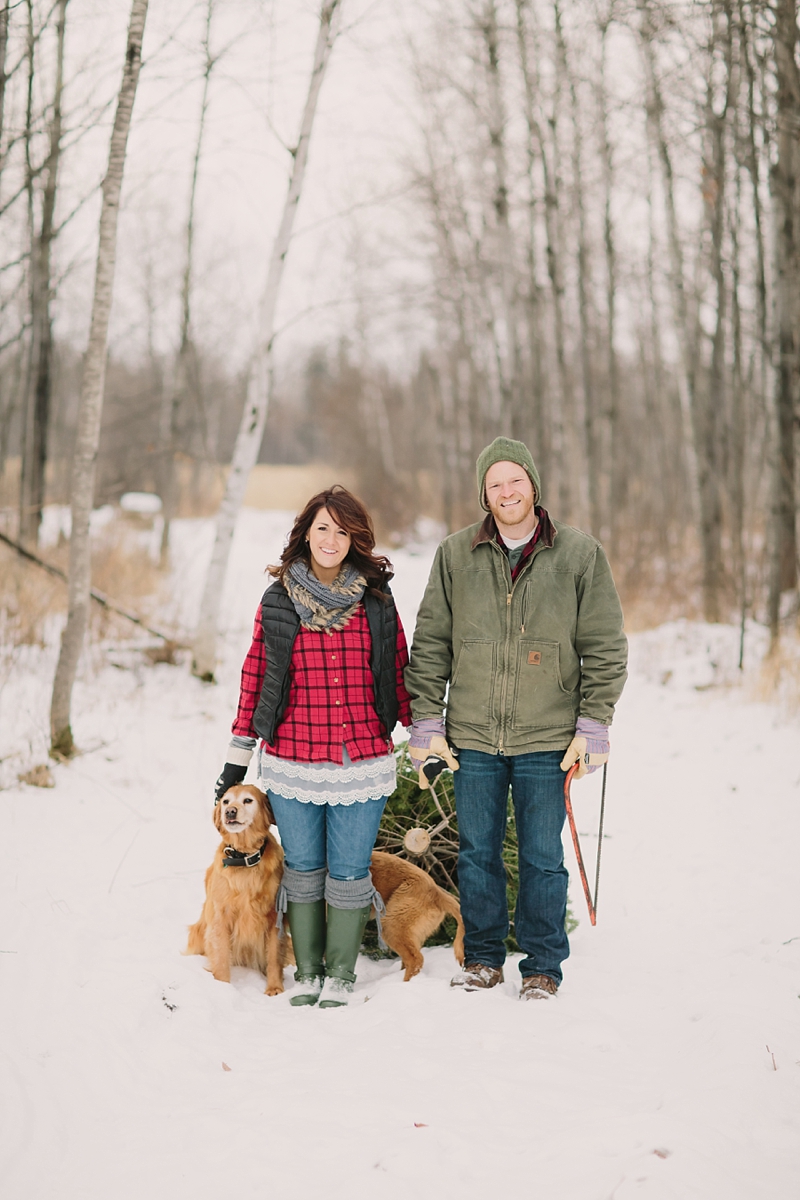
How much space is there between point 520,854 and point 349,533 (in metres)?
1.34

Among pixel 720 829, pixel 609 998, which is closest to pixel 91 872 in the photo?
pixel 609 998

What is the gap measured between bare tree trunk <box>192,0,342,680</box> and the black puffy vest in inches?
143

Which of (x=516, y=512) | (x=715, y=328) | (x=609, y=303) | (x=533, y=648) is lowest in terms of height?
(x=533, y=648)

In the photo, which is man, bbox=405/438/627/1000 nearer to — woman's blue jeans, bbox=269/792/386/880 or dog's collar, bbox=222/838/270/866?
woman's blue jeans, bbox=269/792/386/880

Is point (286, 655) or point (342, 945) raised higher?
point (286, 655)

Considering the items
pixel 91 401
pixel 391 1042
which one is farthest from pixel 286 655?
pixel 91 401

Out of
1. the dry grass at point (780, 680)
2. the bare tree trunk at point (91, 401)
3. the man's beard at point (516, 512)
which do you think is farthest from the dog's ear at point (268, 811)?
the dry grass at point (780, 680)

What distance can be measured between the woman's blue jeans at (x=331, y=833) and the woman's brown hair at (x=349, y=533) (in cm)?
82

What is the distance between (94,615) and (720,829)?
222 inches

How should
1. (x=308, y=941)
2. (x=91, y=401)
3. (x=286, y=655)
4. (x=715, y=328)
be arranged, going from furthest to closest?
(x=715, y=328) → (x=91, y=401) → (x=308, y=941) → (x=286, y=655)

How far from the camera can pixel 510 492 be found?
2.89 metres

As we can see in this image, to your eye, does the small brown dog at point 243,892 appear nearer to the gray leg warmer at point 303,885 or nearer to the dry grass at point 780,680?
the gray leg warmer at point 303,885

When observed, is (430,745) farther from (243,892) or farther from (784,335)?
(784,335)

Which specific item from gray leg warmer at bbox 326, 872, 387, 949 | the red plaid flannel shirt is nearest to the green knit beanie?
the red plaid flannel shirt
